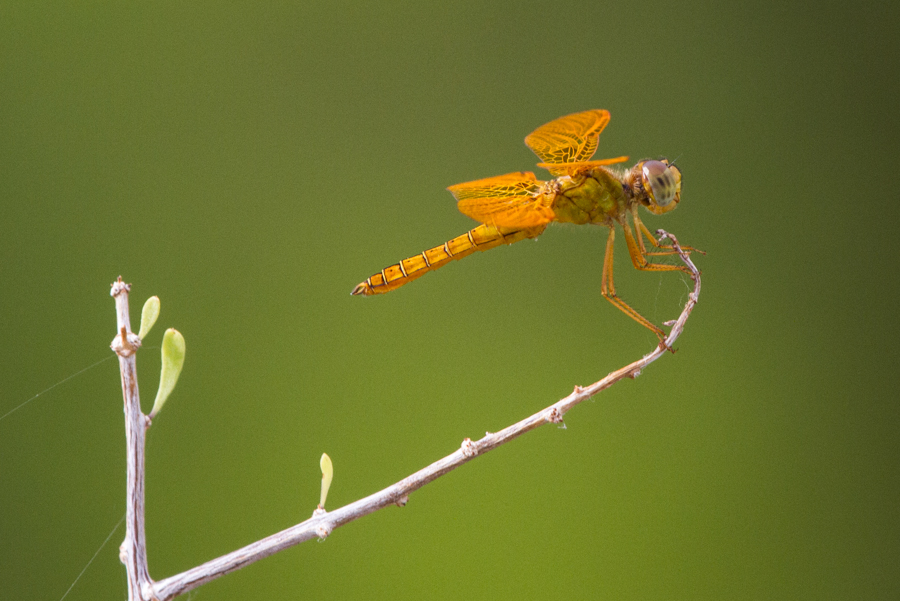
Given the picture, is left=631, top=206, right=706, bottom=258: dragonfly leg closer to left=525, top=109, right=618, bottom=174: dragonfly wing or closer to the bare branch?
left=525, top=109, right=618, bottom=174: dragonfly wing

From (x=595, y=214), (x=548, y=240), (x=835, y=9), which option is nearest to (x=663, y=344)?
(x=595, y=214)

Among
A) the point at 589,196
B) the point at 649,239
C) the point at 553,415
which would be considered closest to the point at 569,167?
the point at 589,196

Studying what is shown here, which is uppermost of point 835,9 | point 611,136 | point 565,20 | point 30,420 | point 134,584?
point 565,20

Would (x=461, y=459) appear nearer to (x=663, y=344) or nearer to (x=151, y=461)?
(x=663, y=344)

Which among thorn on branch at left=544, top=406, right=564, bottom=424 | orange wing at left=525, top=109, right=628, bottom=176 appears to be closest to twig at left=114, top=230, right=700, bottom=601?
thorn on branch at left=544, top=406, right=564, bottom=424

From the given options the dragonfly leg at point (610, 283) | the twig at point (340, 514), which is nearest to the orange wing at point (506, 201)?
the dragonfly leg at point (610, 283)

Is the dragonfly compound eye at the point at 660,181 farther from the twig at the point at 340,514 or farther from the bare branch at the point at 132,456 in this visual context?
the bare branch at the point at 132,456
